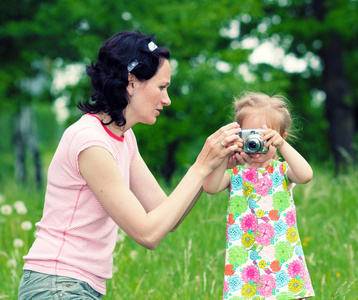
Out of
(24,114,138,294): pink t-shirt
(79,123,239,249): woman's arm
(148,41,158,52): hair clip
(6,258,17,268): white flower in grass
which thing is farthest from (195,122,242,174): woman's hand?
(6,258,17,268): white flower in grass

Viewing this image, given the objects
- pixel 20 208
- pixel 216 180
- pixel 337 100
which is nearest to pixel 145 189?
pixel 216 180

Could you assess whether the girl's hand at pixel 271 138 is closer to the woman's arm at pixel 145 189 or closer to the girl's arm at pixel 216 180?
the girl's arm at pixel 216 180

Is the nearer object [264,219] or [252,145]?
[252,145]

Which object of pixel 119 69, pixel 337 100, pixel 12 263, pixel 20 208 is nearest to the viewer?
pixel 119 69

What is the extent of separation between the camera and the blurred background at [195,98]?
147 inches

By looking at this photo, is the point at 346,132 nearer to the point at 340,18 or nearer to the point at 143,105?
the point at 340,18

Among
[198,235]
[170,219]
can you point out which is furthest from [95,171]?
[198,235]

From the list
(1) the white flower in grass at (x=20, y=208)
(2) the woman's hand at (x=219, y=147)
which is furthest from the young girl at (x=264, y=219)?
(1) the white flower in grass at (x=20, y=208)

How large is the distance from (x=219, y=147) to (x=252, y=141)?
0.52ft

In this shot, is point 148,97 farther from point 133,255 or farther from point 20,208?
point 20,208

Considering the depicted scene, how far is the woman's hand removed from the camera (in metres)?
2.24

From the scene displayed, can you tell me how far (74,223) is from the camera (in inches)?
89.4

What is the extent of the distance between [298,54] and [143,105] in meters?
16.3

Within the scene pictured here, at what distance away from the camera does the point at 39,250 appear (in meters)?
2.27
